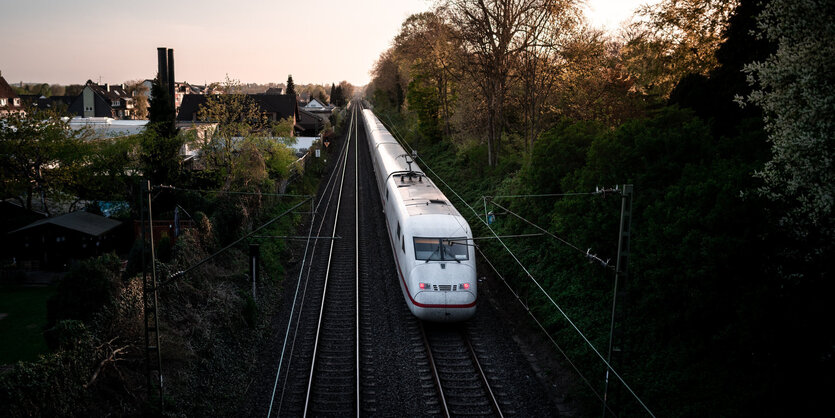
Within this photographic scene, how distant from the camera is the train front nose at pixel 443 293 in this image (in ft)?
45.6

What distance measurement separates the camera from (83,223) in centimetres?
2500

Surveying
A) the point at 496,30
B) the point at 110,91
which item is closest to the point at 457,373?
the point at 496,30

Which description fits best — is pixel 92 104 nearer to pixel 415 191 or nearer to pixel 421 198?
pixel 415 191

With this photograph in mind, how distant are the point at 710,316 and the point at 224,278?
15468 mm

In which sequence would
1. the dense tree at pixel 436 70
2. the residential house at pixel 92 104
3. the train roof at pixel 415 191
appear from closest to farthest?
the train roof at pixel 415 191 → the dense tree at pixel 436 70 → the residential house at pixel 92 104

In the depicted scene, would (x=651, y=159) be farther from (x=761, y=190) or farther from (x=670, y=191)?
(x=761, y=190)

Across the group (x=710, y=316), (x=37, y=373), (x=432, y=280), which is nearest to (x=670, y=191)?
(x=710, y=316)

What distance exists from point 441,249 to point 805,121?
9.27 metres

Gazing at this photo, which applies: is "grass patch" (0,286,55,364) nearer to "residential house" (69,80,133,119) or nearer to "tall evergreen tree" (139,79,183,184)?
"tall evergreen tree" (139,79,183,184)

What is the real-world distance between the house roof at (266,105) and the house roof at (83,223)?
122 ft

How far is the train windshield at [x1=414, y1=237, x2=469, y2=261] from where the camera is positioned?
14742mm

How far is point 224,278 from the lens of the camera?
17.9m

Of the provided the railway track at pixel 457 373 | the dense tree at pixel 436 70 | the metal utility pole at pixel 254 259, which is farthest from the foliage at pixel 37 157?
the railway track at pixel 457 373

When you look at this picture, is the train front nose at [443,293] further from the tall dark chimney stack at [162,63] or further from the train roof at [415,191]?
the tall dark chimney stack at [162,63]
